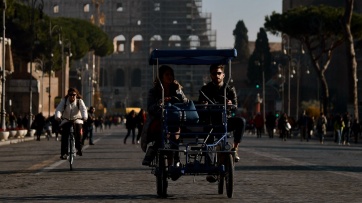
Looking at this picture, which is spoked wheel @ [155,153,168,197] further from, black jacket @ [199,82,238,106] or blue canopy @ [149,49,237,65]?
blue canopy @ [149,49,237,65]

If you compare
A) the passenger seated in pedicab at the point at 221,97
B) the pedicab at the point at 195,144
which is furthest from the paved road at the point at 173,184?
the passenger seated in pedicab at the point at 221,97

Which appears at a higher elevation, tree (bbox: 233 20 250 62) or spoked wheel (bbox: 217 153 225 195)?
tree (bbox: 233 20 250 62)

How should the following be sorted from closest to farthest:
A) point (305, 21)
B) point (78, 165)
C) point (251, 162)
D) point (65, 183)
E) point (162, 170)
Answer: point (162, 170)
point (65, 183)
point (78, 165)
point (251, 162)
point (305, 21)

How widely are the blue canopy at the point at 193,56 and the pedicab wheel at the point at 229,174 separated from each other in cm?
134

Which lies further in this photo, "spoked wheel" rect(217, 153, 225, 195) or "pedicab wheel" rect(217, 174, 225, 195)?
"pedicab wheel" rect(217, 174, 225, 195)

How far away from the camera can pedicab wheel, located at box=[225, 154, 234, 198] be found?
1370cm

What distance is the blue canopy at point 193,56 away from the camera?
47.6 feet

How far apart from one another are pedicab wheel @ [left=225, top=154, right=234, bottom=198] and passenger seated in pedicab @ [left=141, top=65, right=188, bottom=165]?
2.03 ft

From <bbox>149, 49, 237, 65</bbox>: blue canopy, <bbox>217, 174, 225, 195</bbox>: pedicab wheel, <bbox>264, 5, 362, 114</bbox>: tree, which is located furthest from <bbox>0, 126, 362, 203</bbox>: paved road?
<bbox>264, 5, 362, 114</bbox>: tree

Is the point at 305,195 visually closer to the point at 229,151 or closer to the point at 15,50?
the point at 229,151

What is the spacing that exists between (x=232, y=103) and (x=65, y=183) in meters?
3.54

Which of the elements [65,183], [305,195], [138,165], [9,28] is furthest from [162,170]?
[9,28]

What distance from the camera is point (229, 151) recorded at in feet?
45.5

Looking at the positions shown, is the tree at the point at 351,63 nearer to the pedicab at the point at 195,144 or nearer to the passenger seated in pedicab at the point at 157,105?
the passenger seated in pedicab at the point at 157,105
